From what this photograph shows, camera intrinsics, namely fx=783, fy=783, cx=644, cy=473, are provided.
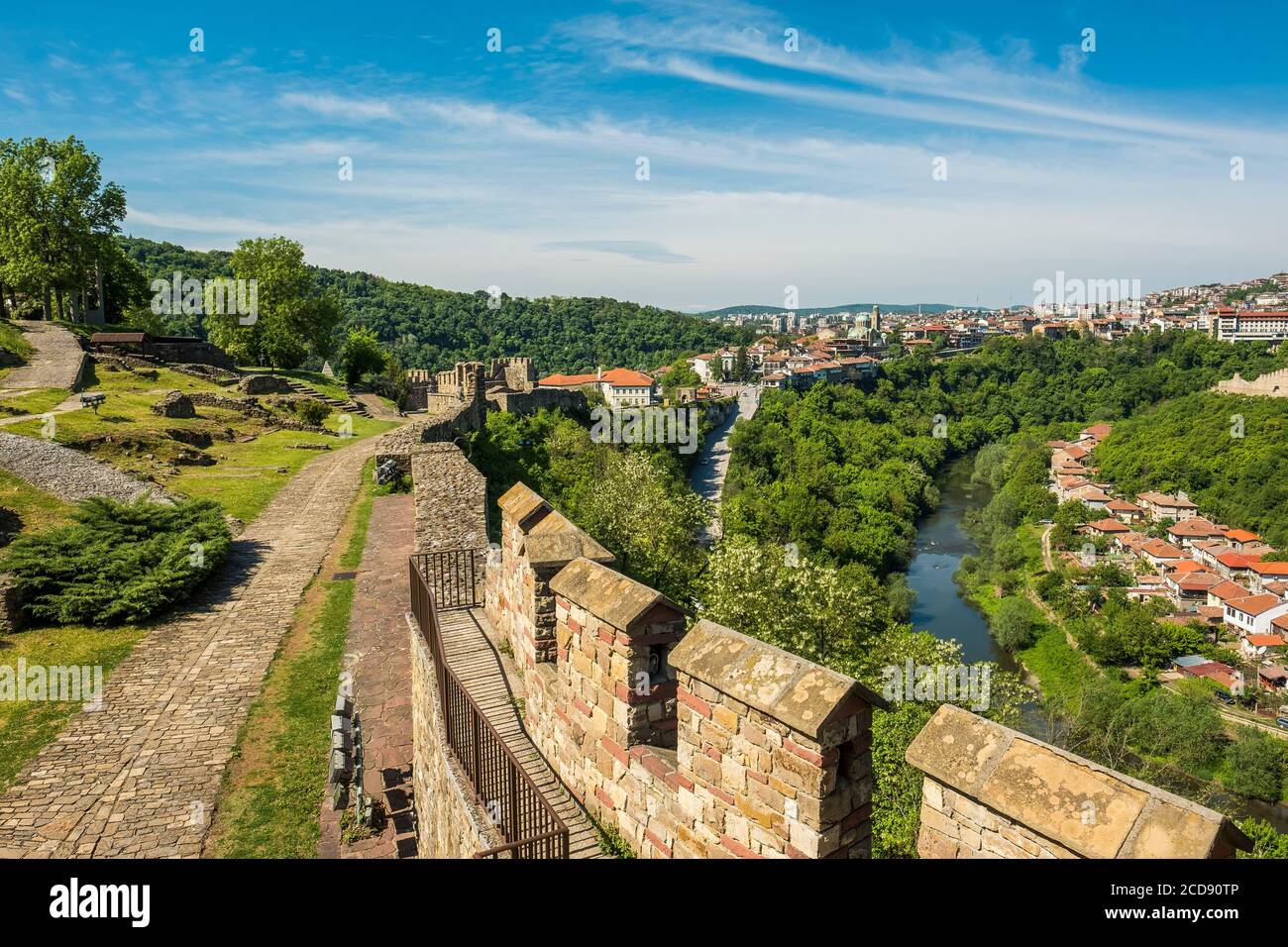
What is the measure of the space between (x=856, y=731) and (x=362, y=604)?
40.3ft

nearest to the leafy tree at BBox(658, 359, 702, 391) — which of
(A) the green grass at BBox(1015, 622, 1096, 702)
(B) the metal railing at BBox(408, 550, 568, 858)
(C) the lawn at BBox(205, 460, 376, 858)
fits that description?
(A) the green grass at BBox(1015, 622, 1096, 702)

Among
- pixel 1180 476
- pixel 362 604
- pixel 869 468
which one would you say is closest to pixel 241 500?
pixel 362 604

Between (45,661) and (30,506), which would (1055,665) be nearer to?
(45,661)

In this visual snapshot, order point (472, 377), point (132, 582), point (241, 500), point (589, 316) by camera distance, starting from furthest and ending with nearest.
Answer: point (589, 316) < point (472, 377) < point (241, 500) < point (132, 582)

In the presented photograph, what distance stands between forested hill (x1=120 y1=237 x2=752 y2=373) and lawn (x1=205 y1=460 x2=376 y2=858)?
240ft

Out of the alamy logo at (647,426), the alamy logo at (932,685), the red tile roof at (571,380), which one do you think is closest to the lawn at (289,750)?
the alamy logo at (932,685)

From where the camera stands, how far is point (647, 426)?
57.3 metres

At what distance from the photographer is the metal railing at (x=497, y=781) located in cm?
492

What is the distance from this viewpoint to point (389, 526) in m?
19.3

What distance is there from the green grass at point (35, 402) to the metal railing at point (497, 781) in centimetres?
2603

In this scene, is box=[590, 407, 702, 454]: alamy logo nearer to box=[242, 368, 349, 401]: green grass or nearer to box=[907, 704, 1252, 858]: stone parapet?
box=[242, 368, 349, 401]: green grass

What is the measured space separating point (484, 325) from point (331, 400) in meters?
A: 75.9

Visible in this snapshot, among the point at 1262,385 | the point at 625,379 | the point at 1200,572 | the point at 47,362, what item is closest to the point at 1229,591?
the point at 1200,572
